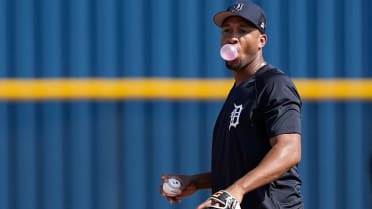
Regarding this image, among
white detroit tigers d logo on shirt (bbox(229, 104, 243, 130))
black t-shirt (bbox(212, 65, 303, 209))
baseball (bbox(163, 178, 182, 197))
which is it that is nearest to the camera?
black t-shirt (bbox(212, 65, 303, 209))

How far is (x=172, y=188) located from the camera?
11.0 ft

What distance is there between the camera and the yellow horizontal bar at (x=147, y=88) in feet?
14.8

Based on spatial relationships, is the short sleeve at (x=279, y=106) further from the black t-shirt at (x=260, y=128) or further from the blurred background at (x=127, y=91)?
the blurred background at (x=127, y=91)

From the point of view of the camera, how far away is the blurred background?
4531 millimetres

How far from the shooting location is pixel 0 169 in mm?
4559

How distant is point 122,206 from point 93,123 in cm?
48

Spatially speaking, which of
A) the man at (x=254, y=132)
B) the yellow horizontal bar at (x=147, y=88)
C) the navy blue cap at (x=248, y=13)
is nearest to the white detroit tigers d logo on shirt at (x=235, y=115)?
the man at (x=254, y=132)

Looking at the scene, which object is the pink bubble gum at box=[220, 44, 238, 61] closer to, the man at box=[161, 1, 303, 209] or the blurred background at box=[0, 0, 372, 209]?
the man at box=[161, 1, 303, 209]

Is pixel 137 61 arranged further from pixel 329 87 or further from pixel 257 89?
pixel 257 89

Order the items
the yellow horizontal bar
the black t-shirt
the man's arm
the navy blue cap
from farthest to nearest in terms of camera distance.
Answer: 1. the yellow horizontal bar
2. the navy blue cap
3. the black t-shirt
4. the man's arm

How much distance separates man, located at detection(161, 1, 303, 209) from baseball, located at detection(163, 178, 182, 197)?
0.18 metres

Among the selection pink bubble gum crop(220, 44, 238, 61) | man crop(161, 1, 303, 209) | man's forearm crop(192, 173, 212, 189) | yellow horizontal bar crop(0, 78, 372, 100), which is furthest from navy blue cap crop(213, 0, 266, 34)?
yellow horizontal bar crop(0, 78, 372, 100)

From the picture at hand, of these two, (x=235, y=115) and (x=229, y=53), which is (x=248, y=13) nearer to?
(x=229, y=53)

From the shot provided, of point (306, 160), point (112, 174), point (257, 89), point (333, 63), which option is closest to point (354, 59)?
point (333, 63)
